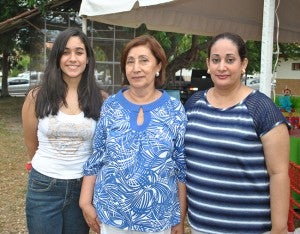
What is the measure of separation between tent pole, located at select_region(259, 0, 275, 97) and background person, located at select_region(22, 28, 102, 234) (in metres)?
1.42

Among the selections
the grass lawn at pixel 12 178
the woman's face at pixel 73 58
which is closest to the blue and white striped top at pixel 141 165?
the woman's face at pixel 73 58

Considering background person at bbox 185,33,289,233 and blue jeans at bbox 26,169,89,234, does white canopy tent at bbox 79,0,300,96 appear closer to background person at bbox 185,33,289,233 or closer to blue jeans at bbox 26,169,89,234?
blue jeans at bbox 26,169,89,234

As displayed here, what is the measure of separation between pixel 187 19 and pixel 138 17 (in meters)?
0.91

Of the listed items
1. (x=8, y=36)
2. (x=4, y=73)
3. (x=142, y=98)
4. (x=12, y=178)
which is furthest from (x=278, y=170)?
(x=4, y=73)

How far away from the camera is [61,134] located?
2.45 metres

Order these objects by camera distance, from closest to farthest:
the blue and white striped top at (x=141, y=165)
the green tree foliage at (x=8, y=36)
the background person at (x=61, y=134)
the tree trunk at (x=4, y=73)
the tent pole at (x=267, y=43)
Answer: the blue and white striped top at (x=141, y=165)
the background person at (x=61, y=134)
the tent pole at (x=267, y=43)
the green tree foliage at (x=8, y=36)
the tree trunk at (x=4, y=73)

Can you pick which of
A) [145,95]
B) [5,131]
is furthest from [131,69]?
[5,131]

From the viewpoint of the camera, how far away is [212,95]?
2.24 m

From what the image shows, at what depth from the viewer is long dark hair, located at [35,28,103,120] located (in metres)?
2.50

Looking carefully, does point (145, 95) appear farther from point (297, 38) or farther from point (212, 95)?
point (297, 38)

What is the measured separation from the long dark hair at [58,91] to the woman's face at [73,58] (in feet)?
0.08

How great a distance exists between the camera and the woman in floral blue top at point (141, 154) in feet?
6.98

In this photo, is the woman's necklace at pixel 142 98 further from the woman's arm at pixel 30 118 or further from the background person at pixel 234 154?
the woman's arm at pixel 30 118

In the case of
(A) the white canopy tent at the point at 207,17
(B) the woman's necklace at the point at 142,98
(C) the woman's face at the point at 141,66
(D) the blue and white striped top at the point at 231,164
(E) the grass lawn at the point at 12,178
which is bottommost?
(E) the grass lawn at the point at 12,178
